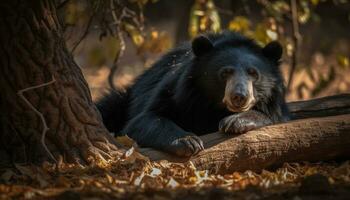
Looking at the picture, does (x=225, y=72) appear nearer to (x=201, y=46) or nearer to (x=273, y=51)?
(x=201, y=46)

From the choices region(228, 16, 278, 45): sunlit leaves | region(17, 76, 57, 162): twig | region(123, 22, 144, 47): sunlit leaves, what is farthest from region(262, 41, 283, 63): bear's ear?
region(228, 16, 278, 45): sunlit leaves

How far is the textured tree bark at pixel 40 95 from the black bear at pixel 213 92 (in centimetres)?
78

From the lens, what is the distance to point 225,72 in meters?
5.71

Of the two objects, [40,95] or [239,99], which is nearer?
[40,95]

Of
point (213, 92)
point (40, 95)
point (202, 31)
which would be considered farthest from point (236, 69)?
point (202, 31)

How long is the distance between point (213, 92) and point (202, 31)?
2910 mm

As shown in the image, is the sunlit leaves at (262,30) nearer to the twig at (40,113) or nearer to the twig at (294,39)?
the twig at (294,39)

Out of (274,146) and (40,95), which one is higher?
(40,95)

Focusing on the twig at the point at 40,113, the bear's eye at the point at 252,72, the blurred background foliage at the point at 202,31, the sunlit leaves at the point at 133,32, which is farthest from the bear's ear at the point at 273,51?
the twig at the point at 40,113

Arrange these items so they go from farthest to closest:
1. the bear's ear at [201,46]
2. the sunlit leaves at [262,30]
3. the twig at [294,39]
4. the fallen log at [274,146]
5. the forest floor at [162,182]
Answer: the twig at [294,39] < the sunlit leaves at [262,30] < the bear's ear at [201,46] < the fallen log at [274,146] < the forest floor at [162,182]

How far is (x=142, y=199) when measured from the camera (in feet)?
12.2

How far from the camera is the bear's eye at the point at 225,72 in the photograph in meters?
5.67

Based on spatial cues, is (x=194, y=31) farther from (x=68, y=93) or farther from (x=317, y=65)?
(x=317, y=65)

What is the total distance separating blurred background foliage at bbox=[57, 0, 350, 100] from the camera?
24.5ft
